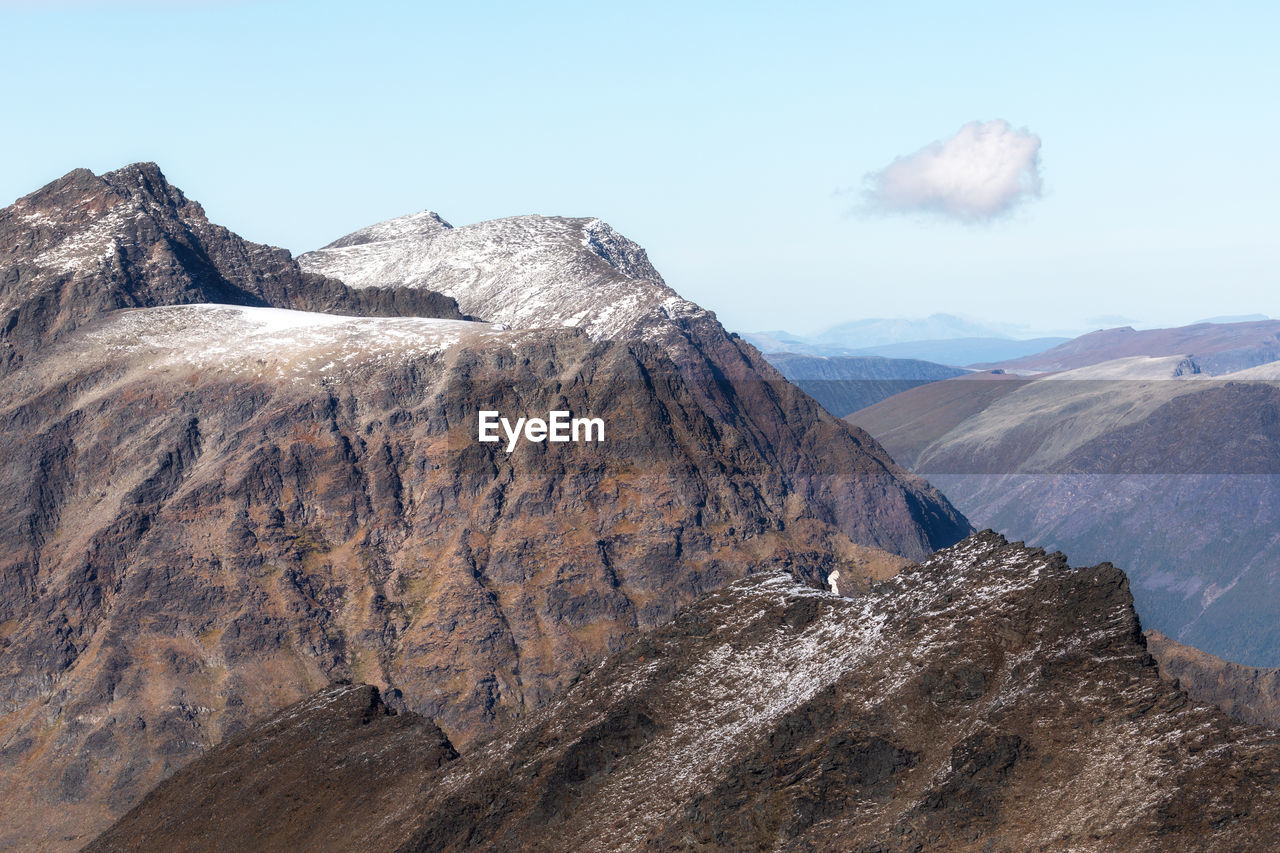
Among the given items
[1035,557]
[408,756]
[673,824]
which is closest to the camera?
[673,824]

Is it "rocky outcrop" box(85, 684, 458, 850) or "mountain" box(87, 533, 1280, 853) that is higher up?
"mountain" box(87, 533, 1280, 853)

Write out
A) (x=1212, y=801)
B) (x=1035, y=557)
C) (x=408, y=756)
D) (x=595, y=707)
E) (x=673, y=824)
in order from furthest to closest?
1. (x=408, y=756)
2. (x=595, y=707)
3. (x=1035, y=557)
4. (x=673, y=824)
5. (x=1212, y=801)

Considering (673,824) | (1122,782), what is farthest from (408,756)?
(1122,782)

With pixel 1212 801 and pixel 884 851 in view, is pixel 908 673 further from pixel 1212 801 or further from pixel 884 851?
pixel 1212 801

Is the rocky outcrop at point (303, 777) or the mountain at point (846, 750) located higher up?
the mountain at point (846, 750)

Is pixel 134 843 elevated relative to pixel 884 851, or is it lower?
lower

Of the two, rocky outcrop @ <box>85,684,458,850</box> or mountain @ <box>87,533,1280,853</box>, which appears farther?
rocky outcrop @ <box>85,684,458,850</box>

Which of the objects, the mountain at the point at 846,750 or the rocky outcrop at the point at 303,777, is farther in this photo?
the rocky outcrop at the point at 303,777

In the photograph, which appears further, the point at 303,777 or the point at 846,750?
the point at 303,777
